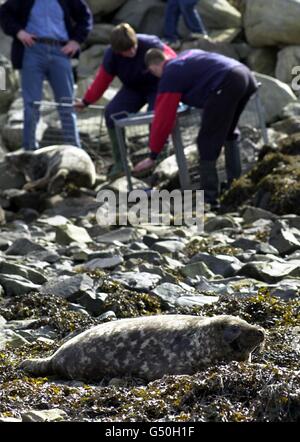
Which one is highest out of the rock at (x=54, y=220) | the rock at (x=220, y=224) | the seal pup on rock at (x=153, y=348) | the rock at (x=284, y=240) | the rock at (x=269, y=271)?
the seal pup on rock at (x=153, y=348)

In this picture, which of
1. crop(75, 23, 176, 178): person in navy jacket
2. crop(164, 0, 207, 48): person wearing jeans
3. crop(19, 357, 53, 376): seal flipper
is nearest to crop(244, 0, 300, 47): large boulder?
crop(164, 0, 207, 48): person wearing jeans

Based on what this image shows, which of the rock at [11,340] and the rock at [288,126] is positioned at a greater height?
the rock at [11,340]

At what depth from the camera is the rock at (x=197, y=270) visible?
346 inches

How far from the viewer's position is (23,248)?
34.2 feet

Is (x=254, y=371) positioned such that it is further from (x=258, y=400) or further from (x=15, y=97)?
(x=15, y=97)

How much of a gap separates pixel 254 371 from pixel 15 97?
1453cm

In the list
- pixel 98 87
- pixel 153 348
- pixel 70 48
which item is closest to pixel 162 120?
pixel 98 87

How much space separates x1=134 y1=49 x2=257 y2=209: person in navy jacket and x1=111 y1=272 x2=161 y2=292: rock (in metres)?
3.35

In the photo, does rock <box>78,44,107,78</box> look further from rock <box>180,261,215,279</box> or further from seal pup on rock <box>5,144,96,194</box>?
rock <box>180,261,215,279</box>

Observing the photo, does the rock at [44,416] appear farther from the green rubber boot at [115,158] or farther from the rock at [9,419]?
the green rubber boot at [115,158]

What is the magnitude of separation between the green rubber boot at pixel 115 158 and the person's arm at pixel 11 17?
159 cm

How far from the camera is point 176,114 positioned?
1215 centimetres

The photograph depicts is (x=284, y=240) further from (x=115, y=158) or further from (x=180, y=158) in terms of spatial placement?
(x=115, y=158)

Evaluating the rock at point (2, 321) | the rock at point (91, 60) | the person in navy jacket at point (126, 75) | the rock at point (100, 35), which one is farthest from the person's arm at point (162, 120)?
the rock at point (100, 35)
